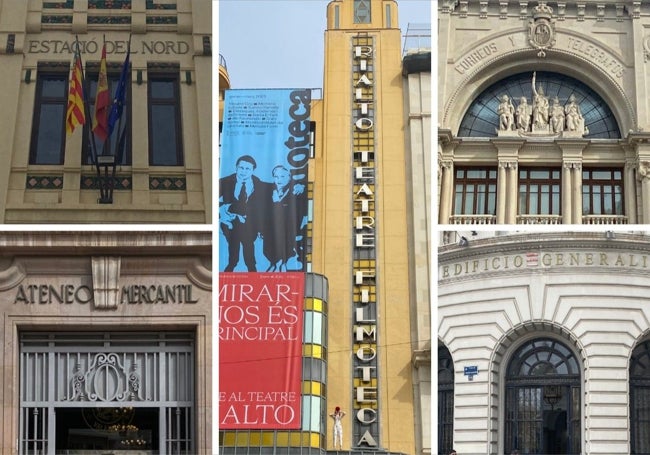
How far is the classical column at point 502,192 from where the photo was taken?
32062 mm

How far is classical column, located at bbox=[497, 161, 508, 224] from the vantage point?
105ft

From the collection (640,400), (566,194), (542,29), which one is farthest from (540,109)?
(640,400)

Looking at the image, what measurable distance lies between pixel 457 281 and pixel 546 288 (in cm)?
189

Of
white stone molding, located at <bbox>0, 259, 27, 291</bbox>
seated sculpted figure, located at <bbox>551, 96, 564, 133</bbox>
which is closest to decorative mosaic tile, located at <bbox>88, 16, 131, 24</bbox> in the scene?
white stone molding, located at <bbox>0, 259, 27, 291</bbox>

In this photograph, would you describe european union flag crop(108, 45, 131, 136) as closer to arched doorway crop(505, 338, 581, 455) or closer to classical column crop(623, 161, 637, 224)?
arched doorway crop(505, 338, 581, 455)

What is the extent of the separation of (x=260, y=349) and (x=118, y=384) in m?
8.59

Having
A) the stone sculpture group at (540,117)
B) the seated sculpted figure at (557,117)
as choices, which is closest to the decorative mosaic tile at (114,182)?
the stone sculpture group at (540,117)

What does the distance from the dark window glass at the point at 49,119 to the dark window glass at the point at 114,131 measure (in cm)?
38

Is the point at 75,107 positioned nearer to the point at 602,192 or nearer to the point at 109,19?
the point at 109,19

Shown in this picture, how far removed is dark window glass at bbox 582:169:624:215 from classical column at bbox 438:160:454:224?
9.02 feet

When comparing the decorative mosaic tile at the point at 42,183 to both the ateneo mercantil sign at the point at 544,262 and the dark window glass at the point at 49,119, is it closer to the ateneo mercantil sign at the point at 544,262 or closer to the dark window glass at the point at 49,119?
the dark window glass at the point at 49,119

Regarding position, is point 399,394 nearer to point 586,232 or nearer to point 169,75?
point 586,232

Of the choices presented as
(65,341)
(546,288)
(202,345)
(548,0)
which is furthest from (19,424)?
(548,0)

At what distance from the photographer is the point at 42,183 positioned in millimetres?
23062
